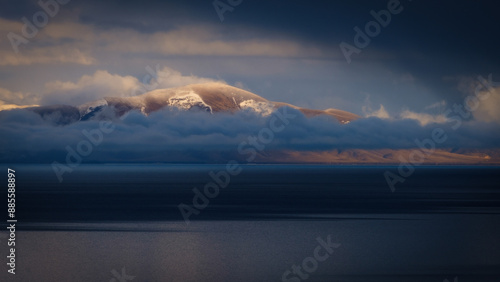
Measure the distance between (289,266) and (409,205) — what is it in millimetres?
59475

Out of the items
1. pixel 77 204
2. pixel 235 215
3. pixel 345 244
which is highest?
pixel 77 204

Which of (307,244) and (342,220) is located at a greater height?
(342,220)

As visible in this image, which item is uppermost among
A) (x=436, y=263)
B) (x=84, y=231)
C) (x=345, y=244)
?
(x=84, y=231)

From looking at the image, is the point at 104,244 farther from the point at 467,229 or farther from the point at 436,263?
the point at 467,229

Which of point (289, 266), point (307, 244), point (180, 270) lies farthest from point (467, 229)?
point (180, 270)

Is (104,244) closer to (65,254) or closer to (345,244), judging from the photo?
(65,254)

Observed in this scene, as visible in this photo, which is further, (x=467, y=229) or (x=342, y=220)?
(x=342, y=220)

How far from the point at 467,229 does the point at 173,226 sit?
A: 32.1 metres

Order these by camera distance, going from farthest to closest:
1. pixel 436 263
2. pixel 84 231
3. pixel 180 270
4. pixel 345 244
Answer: pixel 84 231
pixel 345 244
pixel 436 263
pixel 180 270

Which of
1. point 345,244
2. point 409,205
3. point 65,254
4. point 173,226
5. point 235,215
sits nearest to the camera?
point 65,254

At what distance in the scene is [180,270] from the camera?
42.6 m

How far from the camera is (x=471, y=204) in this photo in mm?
100438

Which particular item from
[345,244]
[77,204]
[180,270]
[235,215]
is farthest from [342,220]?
[77,204]

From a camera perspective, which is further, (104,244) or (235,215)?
(235,215)
